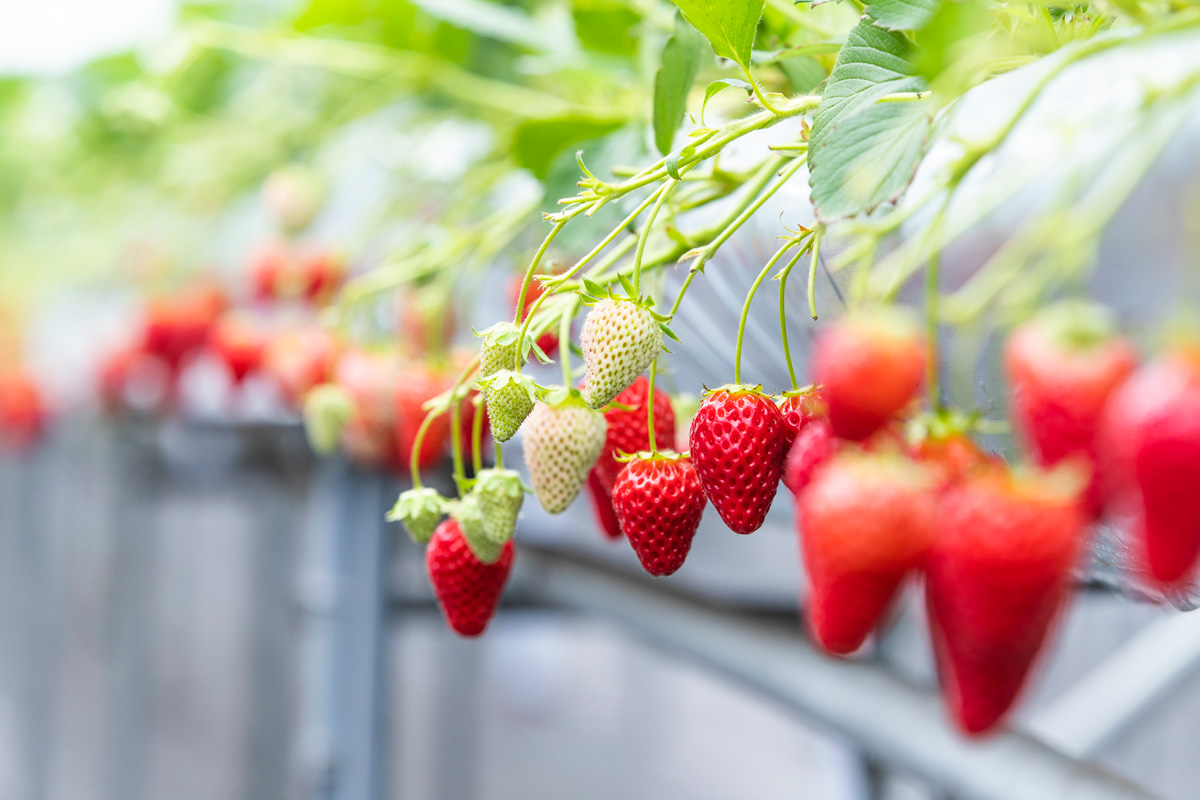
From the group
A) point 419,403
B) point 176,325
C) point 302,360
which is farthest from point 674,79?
point 176,325

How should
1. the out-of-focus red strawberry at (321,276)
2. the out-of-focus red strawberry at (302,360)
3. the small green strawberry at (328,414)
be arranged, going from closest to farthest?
1. the small green strawberry at (328,414)
2. the out-of-focus red strawberry at (302,360)
3. the out-of-focus red strawberry at (321,276)

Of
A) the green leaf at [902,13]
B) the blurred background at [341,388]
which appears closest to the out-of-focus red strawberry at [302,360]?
the blurred background at [341,388]

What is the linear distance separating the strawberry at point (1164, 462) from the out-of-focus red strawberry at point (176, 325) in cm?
127

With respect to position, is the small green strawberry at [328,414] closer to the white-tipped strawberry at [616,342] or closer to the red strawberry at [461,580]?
the red strawberry at [461,580]

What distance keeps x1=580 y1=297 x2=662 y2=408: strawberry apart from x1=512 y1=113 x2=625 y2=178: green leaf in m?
0.18

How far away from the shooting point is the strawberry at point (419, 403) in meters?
0.57

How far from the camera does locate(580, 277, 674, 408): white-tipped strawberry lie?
30 centimetres

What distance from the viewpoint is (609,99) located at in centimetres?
71

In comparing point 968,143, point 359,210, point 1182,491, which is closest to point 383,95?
point 359,210

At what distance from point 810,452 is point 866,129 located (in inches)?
3.5

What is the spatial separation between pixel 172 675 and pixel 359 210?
1.79 m

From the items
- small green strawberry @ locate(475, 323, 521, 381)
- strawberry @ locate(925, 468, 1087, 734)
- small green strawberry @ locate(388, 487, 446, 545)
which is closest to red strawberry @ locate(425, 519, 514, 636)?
small green strawberry @ locate(388, 487, 446, 545)

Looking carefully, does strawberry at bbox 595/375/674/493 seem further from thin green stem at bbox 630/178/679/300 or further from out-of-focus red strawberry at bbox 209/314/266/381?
out-of-focus red strawberry at bbox 209/314/266/381

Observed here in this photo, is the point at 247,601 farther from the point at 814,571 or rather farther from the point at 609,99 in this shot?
the point at 814,571
